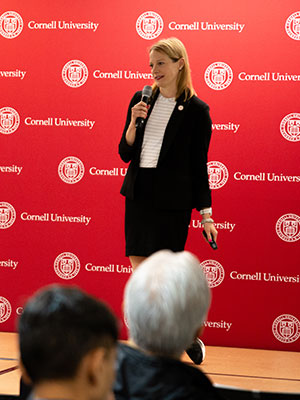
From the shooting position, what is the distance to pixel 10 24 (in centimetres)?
409

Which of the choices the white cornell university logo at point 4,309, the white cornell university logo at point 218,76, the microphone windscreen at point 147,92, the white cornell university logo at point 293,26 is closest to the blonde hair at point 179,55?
the microphone windscreen at point 147,92

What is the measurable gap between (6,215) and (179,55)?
165 cm

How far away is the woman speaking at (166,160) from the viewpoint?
125 inches

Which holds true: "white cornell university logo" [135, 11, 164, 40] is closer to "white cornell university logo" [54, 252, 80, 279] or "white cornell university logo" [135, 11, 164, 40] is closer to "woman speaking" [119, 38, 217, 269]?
"woman speaking" [119, 38, 217, 269]

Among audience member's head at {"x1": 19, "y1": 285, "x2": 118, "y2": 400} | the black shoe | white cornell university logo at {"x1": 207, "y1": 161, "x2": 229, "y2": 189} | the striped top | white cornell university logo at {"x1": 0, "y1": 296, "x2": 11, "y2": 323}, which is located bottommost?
the black shoe

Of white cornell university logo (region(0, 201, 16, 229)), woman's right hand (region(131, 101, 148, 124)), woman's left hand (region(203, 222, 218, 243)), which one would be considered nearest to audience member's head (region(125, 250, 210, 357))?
woman's right hand (region(131, 101, 148, 124))

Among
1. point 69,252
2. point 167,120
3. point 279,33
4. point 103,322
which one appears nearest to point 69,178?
point 69,252

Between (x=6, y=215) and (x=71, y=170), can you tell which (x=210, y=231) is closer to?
(x=71, y=170)

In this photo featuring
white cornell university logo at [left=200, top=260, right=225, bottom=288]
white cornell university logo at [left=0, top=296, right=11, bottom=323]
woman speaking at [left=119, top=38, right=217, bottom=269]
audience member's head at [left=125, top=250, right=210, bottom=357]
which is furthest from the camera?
white cornell university logo at [left=0, top=296, right=11, bottom=323]

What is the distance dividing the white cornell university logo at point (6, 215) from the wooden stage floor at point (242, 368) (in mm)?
716

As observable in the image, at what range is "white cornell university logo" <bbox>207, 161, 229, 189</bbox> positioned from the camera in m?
3.86

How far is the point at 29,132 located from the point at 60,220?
1.96 ft

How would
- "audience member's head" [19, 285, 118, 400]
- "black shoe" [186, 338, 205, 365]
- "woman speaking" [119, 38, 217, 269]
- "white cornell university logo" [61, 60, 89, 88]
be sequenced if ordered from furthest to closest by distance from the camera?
"white cornell university logo" [61, 60, 89, 88]
"black shoe" [186, 338, 205, 365]
"woman speaking" [119, 38, 217, 269]
"audience member's head" [19, 285, 118, 400]

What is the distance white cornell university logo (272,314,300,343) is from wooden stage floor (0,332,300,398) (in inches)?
3.5
